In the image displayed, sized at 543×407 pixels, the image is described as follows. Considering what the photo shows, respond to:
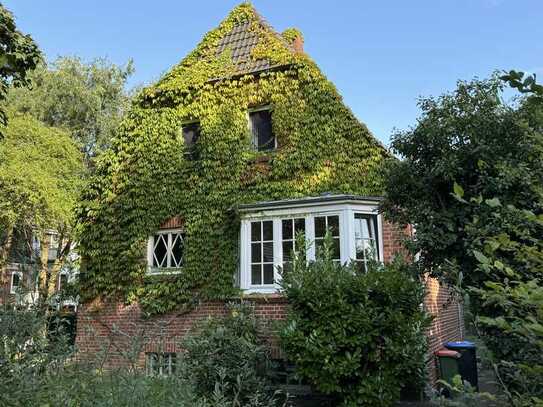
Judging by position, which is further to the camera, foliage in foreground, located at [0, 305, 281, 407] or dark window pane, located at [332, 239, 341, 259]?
dark window pane, located at [332, 239, 341, 259]

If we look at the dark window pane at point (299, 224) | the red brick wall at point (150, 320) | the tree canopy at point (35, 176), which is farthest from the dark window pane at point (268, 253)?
the tree canopy at point (35, 176)

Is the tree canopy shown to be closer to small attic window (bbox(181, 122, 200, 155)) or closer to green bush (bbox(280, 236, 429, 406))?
small attic window (bbox(181, 122, 200, 155))

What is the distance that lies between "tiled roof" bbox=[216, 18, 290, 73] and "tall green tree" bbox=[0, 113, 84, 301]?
736 cm

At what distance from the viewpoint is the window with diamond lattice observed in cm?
1101

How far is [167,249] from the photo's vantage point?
11.2m

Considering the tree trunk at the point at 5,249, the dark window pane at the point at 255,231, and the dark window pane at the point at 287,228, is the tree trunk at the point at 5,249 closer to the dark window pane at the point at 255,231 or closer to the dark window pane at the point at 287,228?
the dark window pane at the point at 255,231

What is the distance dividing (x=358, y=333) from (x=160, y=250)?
19.7 feet

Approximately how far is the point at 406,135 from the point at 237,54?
6822mm

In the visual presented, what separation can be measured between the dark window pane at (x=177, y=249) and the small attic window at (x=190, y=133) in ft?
7.48

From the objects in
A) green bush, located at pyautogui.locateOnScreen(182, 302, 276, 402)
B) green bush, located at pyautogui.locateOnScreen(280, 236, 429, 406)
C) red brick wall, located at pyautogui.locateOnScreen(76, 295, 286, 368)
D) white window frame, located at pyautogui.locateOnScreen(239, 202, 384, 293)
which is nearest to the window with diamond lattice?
red brick wall, located at pyautogui.locateOnScreen(76, 295, 286, 368)

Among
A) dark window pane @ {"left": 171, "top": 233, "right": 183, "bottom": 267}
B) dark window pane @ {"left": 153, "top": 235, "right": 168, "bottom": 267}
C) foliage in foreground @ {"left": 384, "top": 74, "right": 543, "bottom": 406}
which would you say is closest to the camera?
foliage in foreground @ {"left": 384, "top": 74, "right": 543, "bottom": 406}

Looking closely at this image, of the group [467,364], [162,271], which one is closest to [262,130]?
[162,271]

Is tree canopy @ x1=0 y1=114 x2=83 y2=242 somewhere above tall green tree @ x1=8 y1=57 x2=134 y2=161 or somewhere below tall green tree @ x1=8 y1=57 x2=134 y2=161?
below

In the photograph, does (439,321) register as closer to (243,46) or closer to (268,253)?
(268,253)
